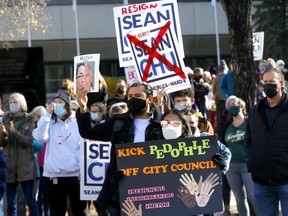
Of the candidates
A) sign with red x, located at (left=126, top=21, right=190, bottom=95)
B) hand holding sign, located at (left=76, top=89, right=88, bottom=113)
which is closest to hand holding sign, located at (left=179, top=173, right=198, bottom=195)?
hand holding sign, located at (left=76, top=89, right=88, bottom=113)

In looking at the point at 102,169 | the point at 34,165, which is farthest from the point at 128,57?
the point at 34,165

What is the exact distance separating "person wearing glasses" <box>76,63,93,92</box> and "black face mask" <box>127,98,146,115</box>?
4.61ft

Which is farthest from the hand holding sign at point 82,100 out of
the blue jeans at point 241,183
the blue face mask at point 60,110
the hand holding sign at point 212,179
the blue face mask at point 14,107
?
the blue face mask at point 14,107

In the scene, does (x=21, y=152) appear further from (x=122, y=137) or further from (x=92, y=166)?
(x=122, y=137)

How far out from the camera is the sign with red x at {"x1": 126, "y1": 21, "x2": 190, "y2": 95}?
8.85m

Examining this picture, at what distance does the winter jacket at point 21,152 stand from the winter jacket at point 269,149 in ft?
12.3

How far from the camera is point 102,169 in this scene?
9836mm

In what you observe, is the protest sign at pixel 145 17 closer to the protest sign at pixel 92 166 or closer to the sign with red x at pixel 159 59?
the sign with red x at pixel 159 59

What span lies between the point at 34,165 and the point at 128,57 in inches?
82.6

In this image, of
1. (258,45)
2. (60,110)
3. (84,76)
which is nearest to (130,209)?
(84,76)

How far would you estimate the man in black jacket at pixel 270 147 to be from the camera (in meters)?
7.63

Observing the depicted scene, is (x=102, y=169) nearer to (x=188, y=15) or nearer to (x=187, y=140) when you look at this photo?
(x=187, y=140)

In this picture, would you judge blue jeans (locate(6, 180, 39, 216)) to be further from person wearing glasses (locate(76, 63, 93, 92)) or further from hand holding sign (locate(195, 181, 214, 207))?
hand holding sign (locate(195, 181, 214, 207))

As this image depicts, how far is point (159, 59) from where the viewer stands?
898 centimetres
